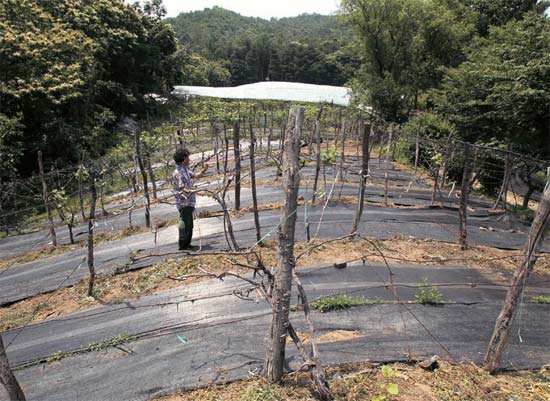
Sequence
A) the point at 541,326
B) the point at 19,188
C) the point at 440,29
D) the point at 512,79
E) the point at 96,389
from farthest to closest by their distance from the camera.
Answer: the point at 440,29 < the point at 19,188 < the point at 512,79 < the point at 541,326 < the point at 96,389

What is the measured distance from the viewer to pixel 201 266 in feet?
16.8

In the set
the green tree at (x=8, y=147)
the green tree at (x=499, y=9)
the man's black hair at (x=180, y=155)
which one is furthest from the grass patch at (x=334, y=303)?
the green tree at (x=499, y=9)

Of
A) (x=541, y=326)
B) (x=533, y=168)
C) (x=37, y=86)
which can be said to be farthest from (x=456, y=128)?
(x=37, y=86)

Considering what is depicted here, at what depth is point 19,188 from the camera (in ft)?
36.6

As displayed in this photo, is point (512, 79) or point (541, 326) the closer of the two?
point (541, 326)

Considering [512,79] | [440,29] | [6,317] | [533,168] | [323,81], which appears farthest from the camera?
[323,81]

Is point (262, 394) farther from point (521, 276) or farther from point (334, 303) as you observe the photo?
point (521, 276)

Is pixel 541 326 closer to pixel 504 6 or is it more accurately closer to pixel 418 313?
pixel 418 313

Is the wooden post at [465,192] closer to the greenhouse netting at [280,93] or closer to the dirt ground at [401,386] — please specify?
the dirt ground at [401,386]

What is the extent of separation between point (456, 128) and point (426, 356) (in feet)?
33.2

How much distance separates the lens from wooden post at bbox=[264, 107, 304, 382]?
2441mm

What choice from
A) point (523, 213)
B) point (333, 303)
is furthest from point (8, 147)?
point (523, 213)

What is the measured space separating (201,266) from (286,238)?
287cm

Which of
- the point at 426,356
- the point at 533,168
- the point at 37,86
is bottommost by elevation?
the point at 426,356
